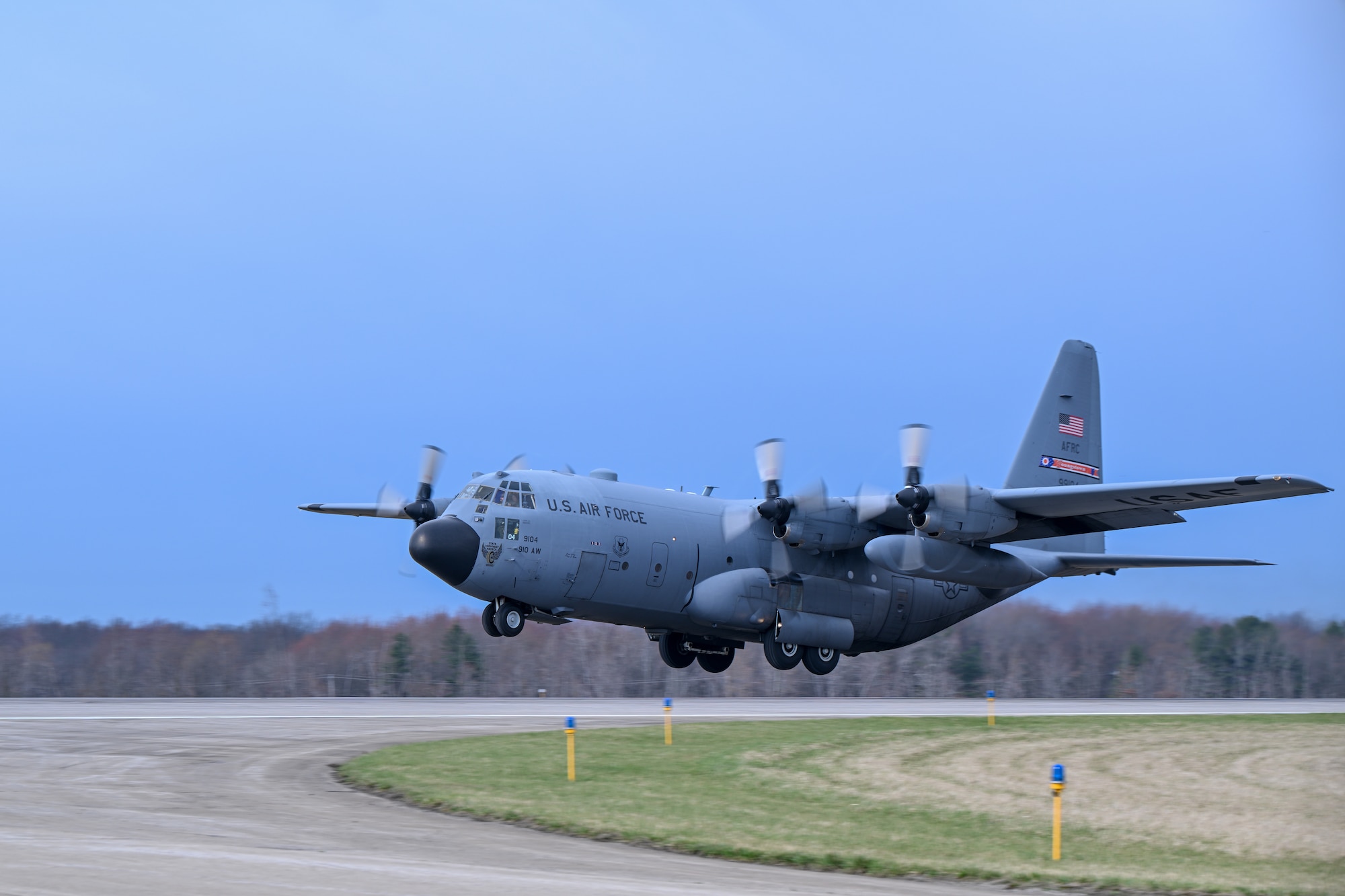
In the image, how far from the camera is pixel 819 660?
110 feet

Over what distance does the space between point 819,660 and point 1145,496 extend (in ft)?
32.0

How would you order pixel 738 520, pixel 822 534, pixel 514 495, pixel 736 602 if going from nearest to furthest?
1. pixel 514 495
2. pixel 736 602
3. pixel 822 534
4. pixel 738 520

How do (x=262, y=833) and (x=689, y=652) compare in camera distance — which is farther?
(x=689, y=652)

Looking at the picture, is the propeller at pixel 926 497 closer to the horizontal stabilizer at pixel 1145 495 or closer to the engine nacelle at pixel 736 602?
the horizontal stabilizer at pixel 1145 495

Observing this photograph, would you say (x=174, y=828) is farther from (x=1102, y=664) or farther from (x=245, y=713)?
(x=1102, y=664)

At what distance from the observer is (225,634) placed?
55.8m

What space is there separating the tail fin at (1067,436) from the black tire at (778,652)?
7.97m

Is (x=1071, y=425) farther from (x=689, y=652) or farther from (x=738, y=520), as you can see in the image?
(x=689, y=652)

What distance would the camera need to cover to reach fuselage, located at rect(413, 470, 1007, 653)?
28.7 metres

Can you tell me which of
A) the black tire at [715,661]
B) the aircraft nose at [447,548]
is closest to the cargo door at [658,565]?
the aircraft nose at [447,548]

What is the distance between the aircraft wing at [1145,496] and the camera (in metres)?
26.2

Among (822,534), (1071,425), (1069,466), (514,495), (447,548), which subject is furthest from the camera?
(1071,425)

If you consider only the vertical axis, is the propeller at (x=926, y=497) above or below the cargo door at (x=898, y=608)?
above

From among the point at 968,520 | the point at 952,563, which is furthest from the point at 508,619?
the point at 968,520
